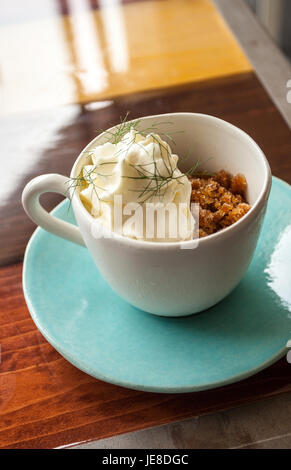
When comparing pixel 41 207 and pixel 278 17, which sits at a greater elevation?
pixel 41 207

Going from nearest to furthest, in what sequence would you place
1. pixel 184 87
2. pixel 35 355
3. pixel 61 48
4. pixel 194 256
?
pixel 194 256
pixel 35 355
pixel 184 87
pixel 61 48

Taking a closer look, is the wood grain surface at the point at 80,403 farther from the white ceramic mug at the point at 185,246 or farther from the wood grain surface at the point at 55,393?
the white ceramic mug at the point at 185,246

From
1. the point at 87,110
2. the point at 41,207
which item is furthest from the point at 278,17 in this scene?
the point at 41,207

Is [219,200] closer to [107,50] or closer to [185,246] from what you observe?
[185,246]

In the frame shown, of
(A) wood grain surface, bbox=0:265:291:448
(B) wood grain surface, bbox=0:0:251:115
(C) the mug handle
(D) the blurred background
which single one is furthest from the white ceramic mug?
(D) the blurred background

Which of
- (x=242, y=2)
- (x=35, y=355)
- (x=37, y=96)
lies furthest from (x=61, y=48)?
(x=35, y=355)

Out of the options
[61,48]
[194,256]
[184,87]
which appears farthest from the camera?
[61,48]
